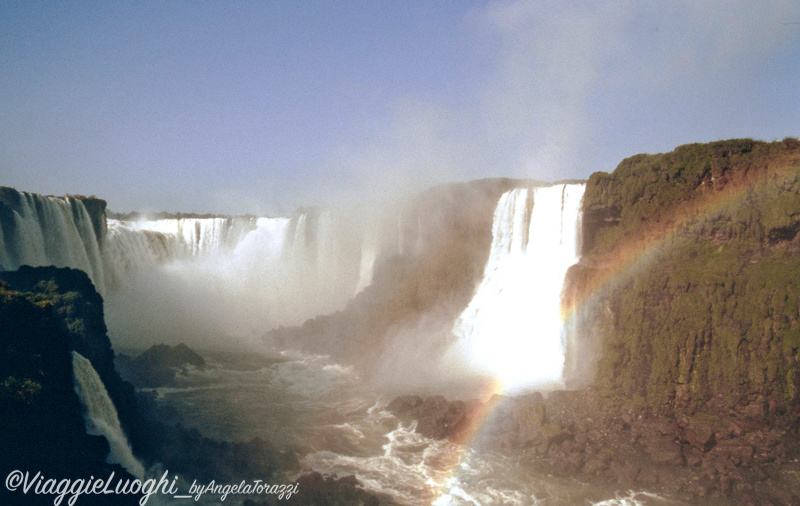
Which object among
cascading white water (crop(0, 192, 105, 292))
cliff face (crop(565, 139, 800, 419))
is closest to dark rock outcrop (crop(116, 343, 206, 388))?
cascading white water (crop(0, 192, 105, 292))

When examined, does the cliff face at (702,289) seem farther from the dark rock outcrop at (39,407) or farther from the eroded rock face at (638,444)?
the dark rock outcrop at (39,407)

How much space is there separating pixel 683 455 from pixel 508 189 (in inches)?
642

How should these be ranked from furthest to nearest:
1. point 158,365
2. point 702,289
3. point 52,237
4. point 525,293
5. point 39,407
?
point 525,293
point 158,365
point 52,237
point 702,289
point 39,407

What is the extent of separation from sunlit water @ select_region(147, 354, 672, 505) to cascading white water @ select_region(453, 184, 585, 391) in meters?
5.29

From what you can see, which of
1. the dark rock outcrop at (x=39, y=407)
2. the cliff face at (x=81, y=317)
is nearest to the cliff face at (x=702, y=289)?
the dark rock outcrop at (x=39, y=407)

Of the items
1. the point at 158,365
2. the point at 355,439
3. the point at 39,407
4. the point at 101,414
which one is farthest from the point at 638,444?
the point at 158,365

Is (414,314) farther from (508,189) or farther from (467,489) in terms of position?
(467,489)

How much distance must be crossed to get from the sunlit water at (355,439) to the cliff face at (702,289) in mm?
4636

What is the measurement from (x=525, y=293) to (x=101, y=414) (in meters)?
17.2

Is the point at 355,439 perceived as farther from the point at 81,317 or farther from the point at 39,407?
the point at 39,407

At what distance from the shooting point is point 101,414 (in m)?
10.8

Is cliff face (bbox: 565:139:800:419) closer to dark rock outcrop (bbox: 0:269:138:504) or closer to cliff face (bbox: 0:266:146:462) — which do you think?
dark rock outcrop (bbox: 0:269:138:504)

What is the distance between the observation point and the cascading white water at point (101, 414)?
33.3 ft

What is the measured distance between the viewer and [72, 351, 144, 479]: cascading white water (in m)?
10.2
